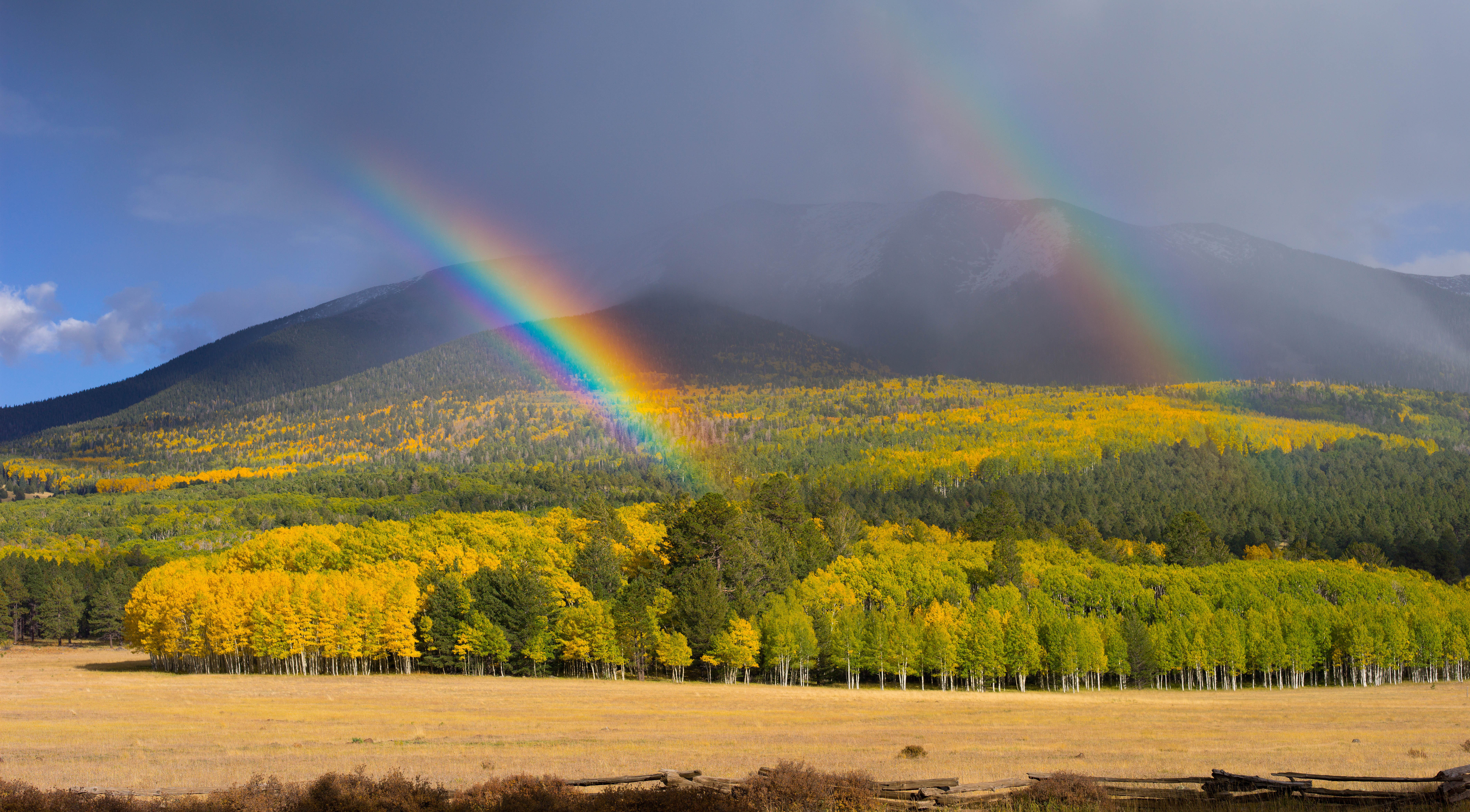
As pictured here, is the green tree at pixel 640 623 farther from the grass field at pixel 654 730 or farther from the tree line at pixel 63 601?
the tree line at pixel 63 601

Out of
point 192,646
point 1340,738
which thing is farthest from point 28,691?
point 1340,738

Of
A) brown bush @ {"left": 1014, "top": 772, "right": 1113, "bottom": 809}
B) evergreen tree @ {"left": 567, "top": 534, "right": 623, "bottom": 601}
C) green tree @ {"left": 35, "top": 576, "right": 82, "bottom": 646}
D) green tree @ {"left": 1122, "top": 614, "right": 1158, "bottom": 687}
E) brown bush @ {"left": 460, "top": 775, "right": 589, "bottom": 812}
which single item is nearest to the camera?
Result: brown bush @ {"left": 460, "top": 775, "right": 589, "bottom": 812}

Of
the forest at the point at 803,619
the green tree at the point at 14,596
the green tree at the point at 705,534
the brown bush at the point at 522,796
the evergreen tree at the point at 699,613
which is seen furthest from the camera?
the green tree at the point at 14,596

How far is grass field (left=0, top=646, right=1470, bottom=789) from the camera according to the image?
34.9 m

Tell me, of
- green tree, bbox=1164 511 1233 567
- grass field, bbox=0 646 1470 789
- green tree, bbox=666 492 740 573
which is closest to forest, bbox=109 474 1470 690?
green tree, bbox=666 492 740 573

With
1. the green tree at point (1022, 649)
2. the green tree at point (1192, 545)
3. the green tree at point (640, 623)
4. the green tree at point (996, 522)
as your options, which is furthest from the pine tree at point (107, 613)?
the green tree at point (1192, 545)

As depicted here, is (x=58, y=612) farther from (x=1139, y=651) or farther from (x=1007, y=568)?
(x=1139, y=651)

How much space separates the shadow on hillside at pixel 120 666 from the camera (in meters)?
101

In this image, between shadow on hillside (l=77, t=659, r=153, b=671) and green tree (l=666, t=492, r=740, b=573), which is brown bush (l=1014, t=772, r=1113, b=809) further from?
shadow on hillside (l=77, t=659, r=153, b=671)

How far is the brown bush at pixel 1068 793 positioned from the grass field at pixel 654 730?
4.56 m

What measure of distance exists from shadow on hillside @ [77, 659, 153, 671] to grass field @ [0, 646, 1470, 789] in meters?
16.2

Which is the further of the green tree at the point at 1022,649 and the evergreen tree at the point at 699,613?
the evergreen tree at the point at 699,613

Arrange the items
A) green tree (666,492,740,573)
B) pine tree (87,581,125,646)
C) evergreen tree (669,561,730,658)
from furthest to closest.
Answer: pine tree (87,581,125,646)
green tree (666,492,740,573)
evergreen tree (669,561,730,658)

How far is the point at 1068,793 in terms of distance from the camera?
26.1 metres
